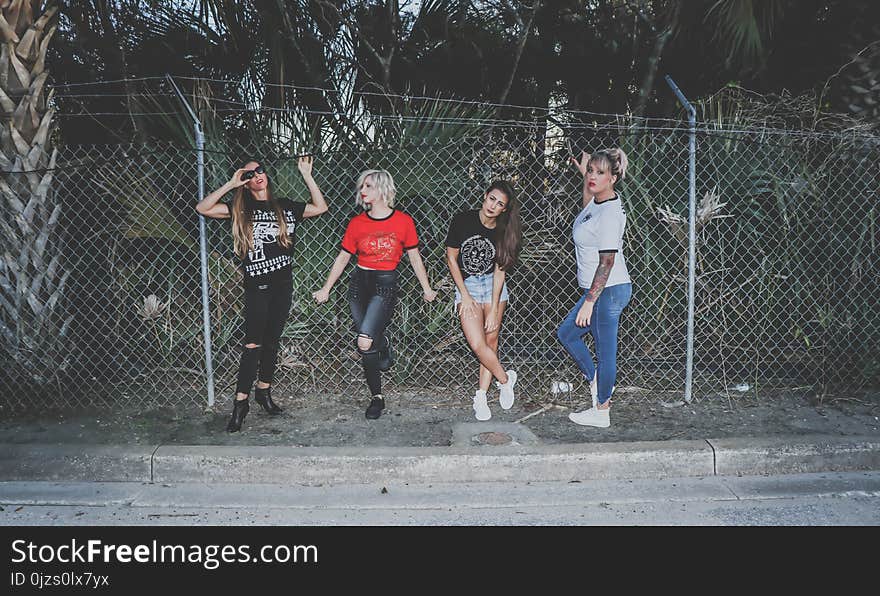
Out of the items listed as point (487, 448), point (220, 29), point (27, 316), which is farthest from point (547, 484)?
point (220, 29)

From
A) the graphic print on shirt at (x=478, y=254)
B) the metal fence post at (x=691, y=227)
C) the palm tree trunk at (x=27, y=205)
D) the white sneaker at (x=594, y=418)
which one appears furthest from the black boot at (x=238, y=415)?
the metal fence post at (x=691, y=227)

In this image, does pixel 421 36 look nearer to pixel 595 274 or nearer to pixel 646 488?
pixel 595 274

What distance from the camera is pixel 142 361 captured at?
18.7ft

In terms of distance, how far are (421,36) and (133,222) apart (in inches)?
168

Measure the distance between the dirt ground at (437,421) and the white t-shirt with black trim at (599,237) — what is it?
1062 mm

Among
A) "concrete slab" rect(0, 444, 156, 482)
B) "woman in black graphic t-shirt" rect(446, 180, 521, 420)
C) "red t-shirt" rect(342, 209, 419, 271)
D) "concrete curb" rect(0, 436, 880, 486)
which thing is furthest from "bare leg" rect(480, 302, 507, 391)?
"concrete slab" rect(0, 444, 156, 482)

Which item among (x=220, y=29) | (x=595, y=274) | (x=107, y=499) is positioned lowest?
(x=107, y=499)

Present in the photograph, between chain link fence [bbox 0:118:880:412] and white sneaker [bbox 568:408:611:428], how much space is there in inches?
29.1

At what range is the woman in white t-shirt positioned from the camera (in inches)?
176

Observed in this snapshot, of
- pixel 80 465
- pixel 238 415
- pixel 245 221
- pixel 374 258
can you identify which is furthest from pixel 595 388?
pixel 80 465

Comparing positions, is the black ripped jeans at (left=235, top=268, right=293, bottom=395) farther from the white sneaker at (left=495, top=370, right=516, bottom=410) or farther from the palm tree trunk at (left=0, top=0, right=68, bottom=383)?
the white sneaker at (left=495, top=370, right=516, bottom=410)

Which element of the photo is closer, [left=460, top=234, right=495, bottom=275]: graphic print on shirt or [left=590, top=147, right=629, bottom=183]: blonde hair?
[left=590, top=147, right=629, bottom=183]: blonde hair

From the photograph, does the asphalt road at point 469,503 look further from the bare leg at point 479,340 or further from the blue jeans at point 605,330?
the bare leg at point 479,340
